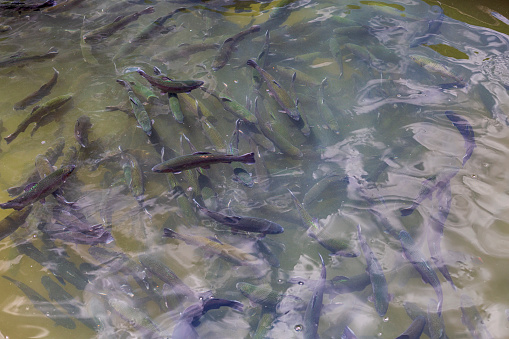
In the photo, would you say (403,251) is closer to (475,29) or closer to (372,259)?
(372,259)

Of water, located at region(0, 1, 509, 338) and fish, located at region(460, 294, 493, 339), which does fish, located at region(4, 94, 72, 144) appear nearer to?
water, located at region(0, 1, 509, 338)

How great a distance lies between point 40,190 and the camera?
3.00m

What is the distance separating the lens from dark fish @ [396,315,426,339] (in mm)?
2389

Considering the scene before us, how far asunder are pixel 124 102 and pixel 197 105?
0.97 metres

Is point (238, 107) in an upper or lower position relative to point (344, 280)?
upper

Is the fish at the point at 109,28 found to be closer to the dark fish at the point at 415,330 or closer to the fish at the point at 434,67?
the fish at the point at 434,67

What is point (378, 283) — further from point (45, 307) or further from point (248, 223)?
point (45, 307)

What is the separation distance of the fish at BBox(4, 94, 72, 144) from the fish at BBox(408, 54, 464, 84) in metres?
4.34

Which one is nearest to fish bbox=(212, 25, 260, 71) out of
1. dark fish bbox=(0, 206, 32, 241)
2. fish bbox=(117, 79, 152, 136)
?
fish bbox=(117, 79, 152, 136)

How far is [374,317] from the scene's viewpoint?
262 cm

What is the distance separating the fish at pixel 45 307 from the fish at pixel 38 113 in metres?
1.74

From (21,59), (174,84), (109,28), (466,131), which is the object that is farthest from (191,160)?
(21,59)

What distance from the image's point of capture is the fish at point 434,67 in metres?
4.01

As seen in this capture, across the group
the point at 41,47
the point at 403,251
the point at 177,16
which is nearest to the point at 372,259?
the point at 403,251
